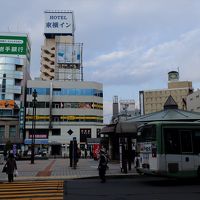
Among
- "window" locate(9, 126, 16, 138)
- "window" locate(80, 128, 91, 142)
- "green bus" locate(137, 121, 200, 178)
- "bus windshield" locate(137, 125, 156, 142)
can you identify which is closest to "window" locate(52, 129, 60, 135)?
"window" locate(80, 128, 91, 142)

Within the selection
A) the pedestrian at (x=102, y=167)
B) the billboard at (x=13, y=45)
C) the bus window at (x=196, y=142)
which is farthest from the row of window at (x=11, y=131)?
the bus window at (x=196, y=142)

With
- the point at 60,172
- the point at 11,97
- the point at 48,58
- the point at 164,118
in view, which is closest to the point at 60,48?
the point at 48,58

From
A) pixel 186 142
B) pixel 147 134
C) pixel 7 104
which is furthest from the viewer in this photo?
pixel 7 104

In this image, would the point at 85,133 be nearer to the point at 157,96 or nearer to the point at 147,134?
the point at 157,96

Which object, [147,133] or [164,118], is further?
[164,118]

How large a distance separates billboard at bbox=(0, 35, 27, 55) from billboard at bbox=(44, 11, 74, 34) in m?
18.5

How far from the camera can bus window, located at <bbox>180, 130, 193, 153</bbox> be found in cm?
1622

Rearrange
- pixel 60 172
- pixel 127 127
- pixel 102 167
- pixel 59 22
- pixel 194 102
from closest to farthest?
pixel 102 167, pixel 60 172, pixel 127 127, pixel 194 102, pixel 59 22

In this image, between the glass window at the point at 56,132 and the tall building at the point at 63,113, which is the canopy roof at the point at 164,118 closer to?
the tall building at the point at 63,113

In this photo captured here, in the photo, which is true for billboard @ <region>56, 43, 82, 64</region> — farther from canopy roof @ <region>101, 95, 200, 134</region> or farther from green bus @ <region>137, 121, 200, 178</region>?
green bus @ <region>137, 121, 200, 178</region>

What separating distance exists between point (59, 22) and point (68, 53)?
15.1m

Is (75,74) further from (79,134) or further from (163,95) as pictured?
(163,95)


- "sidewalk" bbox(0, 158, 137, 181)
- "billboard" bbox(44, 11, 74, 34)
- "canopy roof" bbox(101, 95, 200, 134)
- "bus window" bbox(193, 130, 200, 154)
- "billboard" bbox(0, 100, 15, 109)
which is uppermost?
"billboard" bbox(44, 11, 74, 34)

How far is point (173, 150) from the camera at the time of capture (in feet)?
52.6
